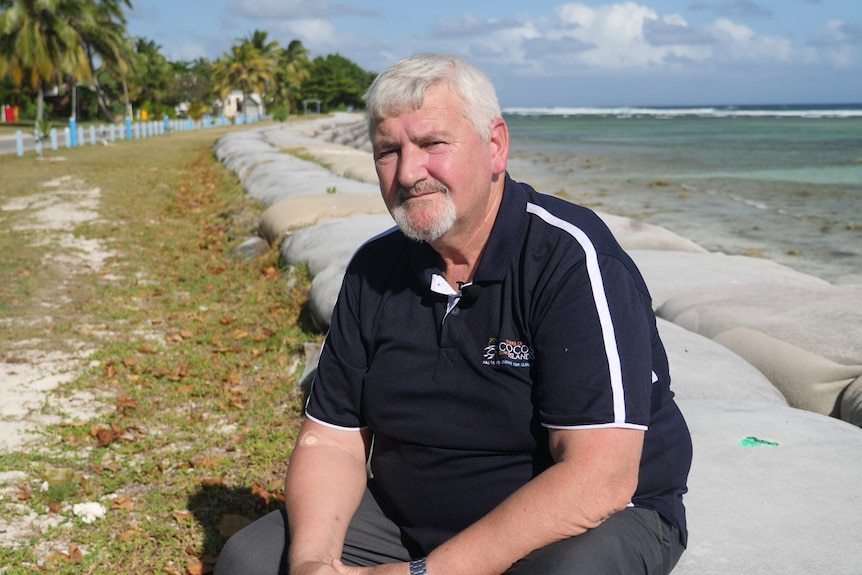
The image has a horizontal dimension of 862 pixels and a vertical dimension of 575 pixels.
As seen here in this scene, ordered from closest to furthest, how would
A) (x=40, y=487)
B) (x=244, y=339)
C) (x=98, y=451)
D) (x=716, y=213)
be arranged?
(x=40, y=487), (x=98, y=451), (x=244, y=339), (x=716, y=213)

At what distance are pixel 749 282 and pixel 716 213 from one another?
450 inches

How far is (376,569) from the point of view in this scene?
211cm

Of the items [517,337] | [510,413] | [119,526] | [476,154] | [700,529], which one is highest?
[476,154]

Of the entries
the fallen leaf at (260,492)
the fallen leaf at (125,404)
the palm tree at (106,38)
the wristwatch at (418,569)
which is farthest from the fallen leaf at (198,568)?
the palm tree at (106,38)

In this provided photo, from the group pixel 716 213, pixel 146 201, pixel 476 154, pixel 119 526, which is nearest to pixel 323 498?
A: pixel 476 154

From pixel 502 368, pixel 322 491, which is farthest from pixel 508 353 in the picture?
pixel 322 491

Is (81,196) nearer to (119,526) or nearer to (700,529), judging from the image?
(119,526)

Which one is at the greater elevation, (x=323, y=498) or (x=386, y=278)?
(x=386, y=278)

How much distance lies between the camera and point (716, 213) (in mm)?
16125

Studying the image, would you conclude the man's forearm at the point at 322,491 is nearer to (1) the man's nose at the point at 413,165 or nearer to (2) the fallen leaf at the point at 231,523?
→ (1) the man's nose at the point at 413,165

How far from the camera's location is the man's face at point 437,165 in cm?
222

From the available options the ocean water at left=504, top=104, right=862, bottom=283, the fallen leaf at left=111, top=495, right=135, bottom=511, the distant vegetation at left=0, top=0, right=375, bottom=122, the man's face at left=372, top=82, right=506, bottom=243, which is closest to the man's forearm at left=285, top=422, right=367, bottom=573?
the man's face at left=372, top=82, right=506, bottom=243

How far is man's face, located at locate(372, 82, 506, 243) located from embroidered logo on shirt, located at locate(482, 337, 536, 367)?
0.32m

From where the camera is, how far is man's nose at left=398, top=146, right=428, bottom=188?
7.45 ft
